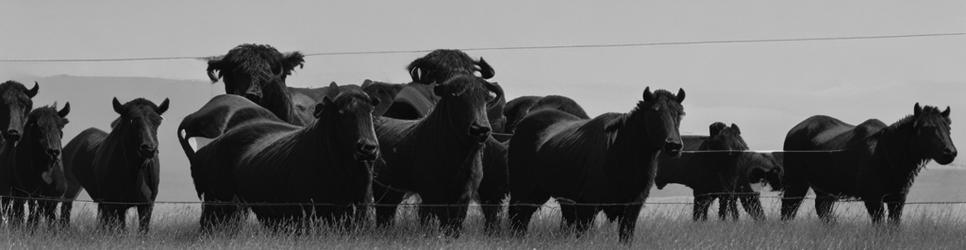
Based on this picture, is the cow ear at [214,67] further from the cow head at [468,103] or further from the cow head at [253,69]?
the cow head at [468,103]

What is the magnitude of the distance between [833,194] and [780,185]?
10.4 ft

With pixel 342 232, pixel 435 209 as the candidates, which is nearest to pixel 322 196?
pixel 342 232

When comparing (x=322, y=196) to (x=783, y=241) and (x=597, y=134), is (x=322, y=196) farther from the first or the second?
(x=783, y=241)

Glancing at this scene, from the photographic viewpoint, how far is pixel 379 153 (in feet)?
41.2

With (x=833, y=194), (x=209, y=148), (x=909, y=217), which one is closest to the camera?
(x=209, y=148)

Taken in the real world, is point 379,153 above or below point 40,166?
above

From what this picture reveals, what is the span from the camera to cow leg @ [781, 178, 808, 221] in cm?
2216

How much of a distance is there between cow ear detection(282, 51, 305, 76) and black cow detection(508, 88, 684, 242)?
3893 millimetres

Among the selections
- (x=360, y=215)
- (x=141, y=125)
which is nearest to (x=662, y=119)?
(x=360, y=215)

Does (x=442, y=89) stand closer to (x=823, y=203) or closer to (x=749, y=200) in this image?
(x=823, y=203)

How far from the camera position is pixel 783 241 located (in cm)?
1498

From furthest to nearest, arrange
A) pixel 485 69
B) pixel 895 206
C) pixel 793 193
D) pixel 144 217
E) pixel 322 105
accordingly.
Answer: pixel 793 193 < pixel 895 206 < pixel 485 69 < pixel 144 217 < pixel 322 105

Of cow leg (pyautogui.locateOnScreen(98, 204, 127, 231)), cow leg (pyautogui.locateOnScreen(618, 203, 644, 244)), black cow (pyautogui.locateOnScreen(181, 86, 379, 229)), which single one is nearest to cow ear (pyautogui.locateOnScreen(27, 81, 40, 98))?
cow leg (pyautogui.locateOnScreen(98, 204, 127, 231))

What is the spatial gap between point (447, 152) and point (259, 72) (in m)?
5.22
